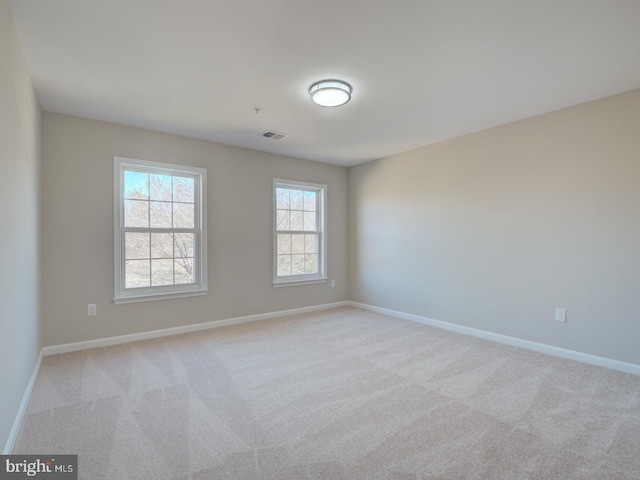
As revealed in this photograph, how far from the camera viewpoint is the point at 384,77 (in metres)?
2.62

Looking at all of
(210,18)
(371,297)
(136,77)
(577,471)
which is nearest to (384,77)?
(210,18)

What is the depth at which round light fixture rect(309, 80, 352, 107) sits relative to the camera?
2695 mm

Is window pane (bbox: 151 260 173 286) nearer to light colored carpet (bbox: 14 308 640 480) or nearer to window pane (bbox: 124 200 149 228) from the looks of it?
window pane (bbox: 124 200 149 228)

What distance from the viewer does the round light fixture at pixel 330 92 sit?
8.84 feet

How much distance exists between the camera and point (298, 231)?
5.23 metres

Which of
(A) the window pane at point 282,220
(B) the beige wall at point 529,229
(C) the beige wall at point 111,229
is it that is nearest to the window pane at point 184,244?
(C) the beige wall at point 111,229

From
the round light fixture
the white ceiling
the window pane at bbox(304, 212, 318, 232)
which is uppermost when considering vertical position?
the white ceiling

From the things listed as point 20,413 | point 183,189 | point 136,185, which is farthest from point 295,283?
point 20,413

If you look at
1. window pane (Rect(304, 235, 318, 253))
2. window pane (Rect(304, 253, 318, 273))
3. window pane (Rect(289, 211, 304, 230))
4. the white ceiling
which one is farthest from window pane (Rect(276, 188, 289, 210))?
the white ceiling

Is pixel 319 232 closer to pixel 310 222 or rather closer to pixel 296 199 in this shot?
pixel 310 222

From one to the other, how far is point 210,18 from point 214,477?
2.52m

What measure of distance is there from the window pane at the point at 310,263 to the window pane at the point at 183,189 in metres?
2.02

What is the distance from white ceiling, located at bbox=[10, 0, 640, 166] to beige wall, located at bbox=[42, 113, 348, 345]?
35 centimetres

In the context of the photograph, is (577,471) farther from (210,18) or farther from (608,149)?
(210,18)
